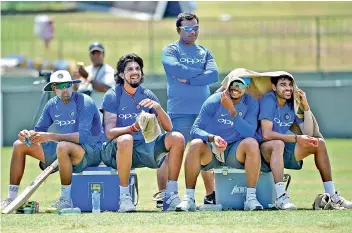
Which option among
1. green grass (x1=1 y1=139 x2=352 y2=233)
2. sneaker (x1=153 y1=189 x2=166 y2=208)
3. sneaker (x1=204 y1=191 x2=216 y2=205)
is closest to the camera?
green grass (x1=1 y1=139 x2=352 y2=233)

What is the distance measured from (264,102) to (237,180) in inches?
34.8

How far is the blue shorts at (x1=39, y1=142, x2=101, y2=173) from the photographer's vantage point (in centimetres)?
1327

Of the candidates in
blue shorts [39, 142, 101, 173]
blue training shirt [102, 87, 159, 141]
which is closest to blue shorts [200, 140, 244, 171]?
blue training shirt [102, 87, 159, 141]

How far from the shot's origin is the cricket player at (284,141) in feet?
42.2

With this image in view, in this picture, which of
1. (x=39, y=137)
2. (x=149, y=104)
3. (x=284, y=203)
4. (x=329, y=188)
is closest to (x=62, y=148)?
(x=39, y=137)

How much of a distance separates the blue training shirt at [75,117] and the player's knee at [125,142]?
0.48m

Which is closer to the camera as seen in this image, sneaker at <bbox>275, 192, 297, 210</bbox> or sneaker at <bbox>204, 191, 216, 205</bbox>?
sneaker at <bbox>275, 192, 297, 210</bbox>

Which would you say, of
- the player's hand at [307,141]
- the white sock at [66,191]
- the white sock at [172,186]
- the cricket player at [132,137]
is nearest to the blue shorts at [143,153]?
the cricket player at [132,137]

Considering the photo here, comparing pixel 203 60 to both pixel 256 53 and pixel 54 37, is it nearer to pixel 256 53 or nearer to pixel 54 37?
pixel 256 53

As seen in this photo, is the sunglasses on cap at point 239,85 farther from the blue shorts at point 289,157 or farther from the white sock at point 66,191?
the white sock at point 66,191

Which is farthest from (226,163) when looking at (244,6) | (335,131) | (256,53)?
(244,6)

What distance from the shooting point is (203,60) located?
46.4 feet

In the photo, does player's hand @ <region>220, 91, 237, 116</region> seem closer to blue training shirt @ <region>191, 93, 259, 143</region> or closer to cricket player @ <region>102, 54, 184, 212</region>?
blue training shirt @ <region>191, 93, 259, 143</region>

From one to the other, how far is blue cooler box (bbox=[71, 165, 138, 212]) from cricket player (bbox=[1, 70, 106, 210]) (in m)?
0.11
